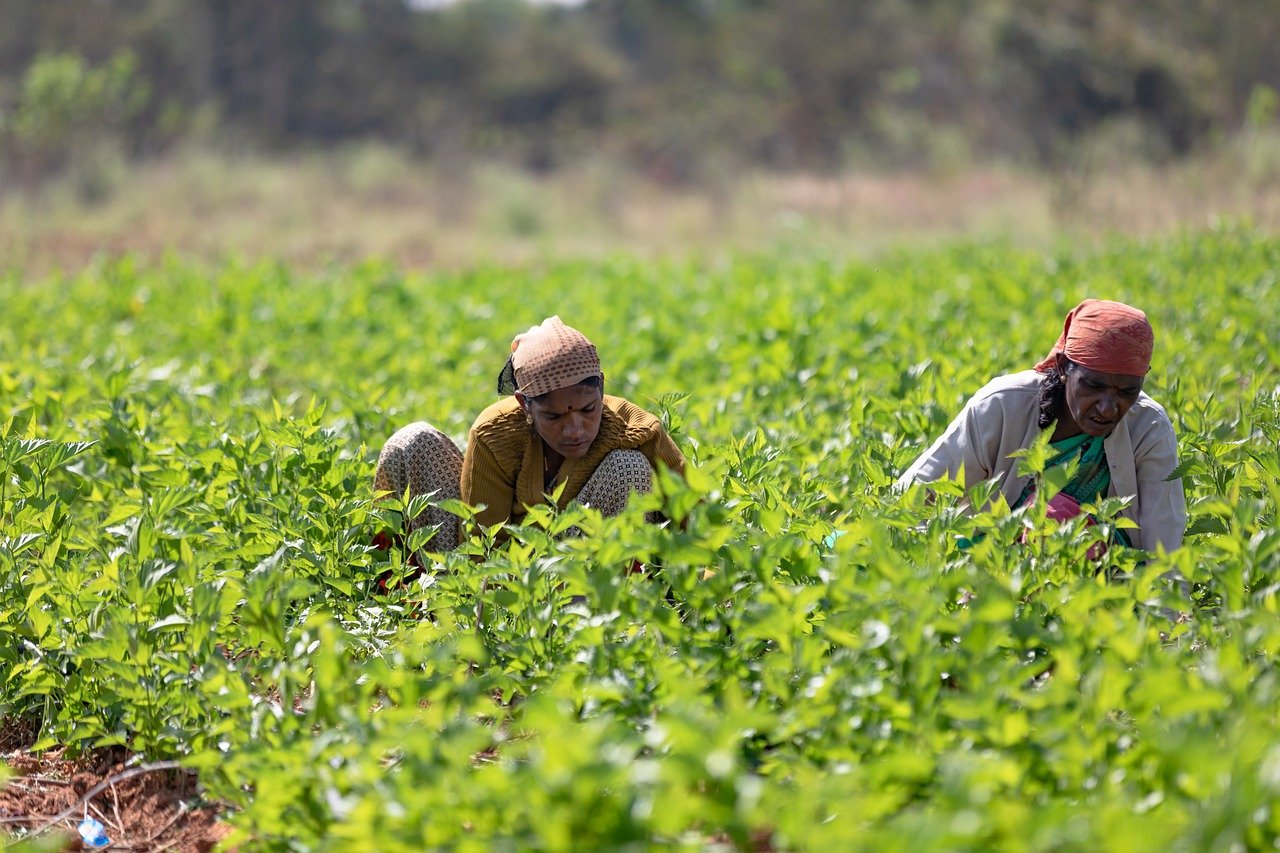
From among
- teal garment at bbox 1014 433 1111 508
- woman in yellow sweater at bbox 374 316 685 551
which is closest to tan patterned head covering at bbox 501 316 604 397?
woman in yellow sweater at bbox 374 316 685 551

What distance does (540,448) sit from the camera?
4.00 meters

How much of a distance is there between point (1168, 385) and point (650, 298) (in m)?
5.12

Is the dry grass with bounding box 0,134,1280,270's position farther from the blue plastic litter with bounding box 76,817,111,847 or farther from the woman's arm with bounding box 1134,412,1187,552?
the blue plastic litter with bounding box 76,817,111,847

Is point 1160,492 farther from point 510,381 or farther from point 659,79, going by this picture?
point 659,79

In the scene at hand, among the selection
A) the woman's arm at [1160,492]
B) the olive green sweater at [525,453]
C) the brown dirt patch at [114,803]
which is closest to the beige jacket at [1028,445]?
the woman's arm at [1160,492]

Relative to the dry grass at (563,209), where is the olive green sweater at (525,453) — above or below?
above

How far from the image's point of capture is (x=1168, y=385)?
5105 mm

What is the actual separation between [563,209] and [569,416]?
21.0 meters

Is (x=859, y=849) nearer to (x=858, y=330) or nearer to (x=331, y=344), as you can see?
(x=858, y=330)

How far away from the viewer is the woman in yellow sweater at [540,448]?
3.72 m

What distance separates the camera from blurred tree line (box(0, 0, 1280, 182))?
2539 cm

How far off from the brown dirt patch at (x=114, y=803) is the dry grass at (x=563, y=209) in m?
11.0

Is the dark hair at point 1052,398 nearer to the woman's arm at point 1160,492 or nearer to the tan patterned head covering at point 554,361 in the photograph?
the woman's arm at point 1160,492

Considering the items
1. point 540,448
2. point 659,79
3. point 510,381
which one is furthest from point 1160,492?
point 659,79
